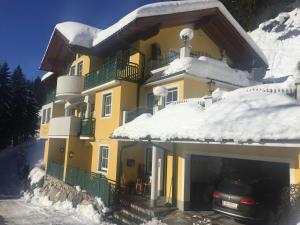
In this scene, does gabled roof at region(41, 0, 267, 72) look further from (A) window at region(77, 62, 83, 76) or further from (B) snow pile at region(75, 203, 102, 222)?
(B) snow pile at region(75, 203, 102, 222)

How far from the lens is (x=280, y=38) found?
162ft

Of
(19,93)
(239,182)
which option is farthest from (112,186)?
(19,93)

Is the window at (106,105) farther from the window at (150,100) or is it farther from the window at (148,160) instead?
the window at (148,160)

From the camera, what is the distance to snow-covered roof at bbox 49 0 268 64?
16406mm

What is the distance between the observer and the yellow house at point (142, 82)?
1446 centimetres

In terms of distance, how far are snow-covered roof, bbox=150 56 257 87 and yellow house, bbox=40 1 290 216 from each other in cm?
7

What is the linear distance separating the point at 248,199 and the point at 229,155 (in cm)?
176

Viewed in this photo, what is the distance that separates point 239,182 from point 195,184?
386 centimetres

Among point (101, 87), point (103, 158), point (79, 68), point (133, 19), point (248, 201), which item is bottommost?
point (248, 201)

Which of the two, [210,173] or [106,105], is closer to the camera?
[210,173]

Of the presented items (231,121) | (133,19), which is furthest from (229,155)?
(133,19)

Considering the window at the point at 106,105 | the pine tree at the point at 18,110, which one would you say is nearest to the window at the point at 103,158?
the window at the point at 106,105

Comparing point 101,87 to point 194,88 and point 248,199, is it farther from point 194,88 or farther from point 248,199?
point 248,199

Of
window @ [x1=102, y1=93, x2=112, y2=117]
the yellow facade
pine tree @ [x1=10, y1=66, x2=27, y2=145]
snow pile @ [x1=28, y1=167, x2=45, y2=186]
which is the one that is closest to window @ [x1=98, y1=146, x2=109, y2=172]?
the yellow facade
